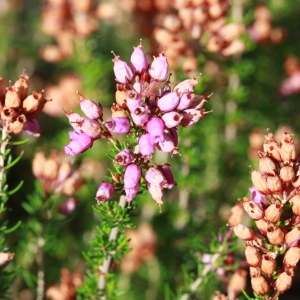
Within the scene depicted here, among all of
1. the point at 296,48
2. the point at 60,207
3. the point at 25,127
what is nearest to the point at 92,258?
the point at 60,207

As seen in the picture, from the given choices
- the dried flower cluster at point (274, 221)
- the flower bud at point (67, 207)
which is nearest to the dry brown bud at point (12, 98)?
the flower bud at point (67, 207)

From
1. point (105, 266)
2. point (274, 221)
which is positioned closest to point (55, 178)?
point (105, 266)

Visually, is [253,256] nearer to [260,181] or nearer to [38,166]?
[260,181]

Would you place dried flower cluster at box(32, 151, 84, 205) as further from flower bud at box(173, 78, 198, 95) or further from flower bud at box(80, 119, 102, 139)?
flower bud at box(173, 78, 198, 95)

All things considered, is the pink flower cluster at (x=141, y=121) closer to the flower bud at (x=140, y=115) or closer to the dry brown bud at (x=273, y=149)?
the flower bud at (x=140, y=115)

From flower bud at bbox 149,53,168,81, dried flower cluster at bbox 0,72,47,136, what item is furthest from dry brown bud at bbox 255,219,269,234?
dried flower cluster at bbox 0,72,47,136

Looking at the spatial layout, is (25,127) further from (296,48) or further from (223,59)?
(296,48)
